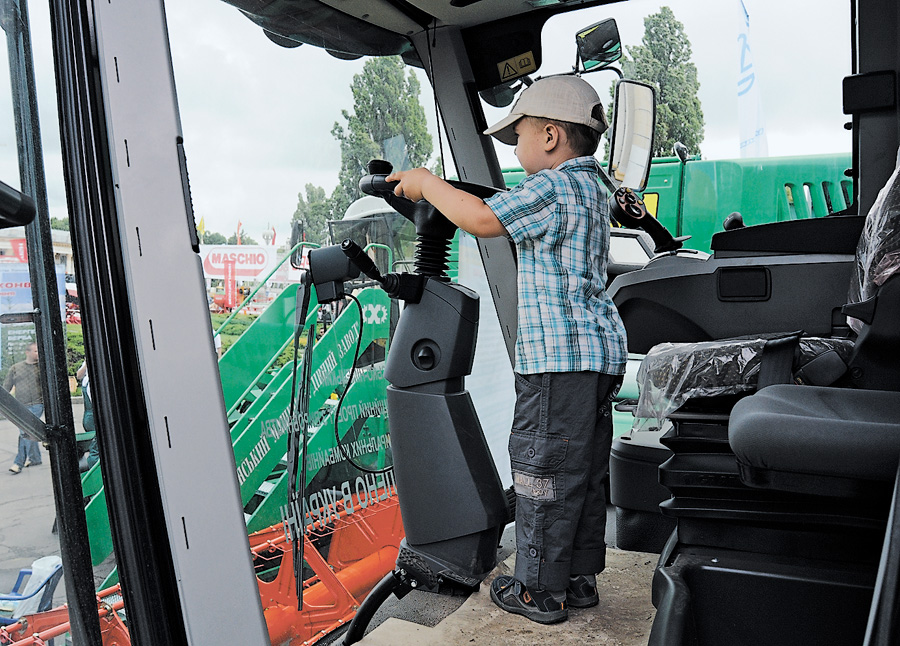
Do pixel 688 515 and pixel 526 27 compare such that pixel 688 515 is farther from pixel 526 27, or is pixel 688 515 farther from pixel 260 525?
pixel 526 27

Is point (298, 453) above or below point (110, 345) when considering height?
below

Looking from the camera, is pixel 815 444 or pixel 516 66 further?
pixel 516 66

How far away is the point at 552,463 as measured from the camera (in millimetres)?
1730

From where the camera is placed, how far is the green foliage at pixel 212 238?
187cm

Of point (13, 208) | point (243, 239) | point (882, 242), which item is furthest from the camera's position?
point (243, 239)

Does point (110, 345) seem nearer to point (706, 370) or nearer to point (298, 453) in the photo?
point (298, 453)

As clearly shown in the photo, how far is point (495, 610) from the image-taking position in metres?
1.82

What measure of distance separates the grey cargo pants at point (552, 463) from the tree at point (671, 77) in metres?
2.32

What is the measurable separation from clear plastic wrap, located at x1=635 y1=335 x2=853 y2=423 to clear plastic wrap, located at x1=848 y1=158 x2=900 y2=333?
0.46ft

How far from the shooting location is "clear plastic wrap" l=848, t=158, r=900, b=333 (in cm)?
134

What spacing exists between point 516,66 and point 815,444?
1.90 meters

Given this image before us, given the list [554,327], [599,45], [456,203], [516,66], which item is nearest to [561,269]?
[554,327]

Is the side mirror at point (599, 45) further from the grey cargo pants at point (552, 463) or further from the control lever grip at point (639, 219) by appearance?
the grey cargo pants at point (552, 463)

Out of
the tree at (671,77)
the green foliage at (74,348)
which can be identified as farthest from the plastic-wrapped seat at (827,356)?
the tree at (671,77)
